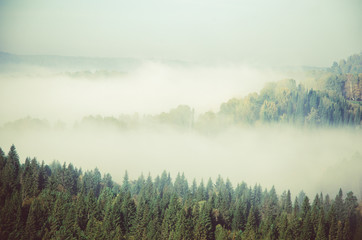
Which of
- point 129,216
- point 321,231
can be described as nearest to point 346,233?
point 321,231

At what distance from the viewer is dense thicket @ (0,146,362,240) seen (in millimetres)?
93750

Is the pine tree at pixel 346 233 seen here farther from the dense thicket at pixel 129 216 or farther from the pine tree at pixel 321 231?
the pine tree at pixel 321 231

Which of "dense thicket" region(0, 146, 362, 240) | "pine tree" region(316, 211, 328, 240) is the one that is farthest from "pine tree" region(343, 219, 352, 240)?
"pine tree" region(316, 211, 328, 240)

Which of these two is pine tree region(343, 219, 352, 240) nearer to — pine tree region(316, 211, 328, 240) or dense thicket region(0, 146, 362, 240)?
dense thicket region(0, 146, 362, 240)

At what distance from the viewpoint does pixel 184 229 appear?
3775 inches

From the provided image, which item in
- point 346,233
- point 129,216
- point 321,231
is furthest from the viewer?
point 129,216

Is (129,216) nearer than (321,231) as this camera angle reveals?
No


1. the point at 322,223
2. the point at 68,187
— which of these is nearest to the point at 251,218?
the point at 322,223

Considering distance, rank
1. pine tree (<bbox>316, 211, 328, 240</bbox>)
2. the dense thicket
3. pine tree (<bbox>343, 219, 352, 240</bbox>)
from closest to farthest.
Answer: pine tree (<bbox>316, 211, 328, 240</bbox>)
the dense thicket
pine tree (<bbox>343, 219, 352, 240</bbox>)

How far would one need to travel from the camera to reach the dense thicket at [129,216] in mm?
93750

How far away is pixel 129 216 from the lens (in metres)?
103

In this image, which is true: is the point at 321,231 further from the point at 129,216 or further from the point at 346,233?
the point at 129,216

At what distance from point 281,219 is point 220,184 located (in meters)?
43.9

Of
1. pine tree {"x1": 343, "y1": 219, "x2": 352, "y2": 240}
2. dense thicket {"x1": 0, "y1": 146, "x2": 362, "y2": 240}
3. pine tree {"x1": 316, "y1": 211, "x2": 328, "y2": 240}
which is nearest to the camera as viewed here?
pine tree {"x1": 316, "y1": 211, "x2": 328, "y2": 240}
